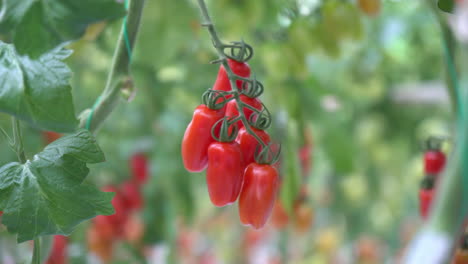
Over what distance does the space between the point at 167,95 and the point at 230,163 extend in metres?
1.02

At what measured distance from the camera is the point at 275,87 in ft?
3.90

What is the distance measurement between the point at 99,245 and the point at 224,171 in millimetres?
1139

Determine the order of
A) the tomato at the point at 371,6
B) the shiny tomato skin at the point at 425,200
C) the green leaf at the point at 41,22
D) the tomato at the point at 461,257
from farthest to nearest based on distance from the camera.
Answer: the tomato at the point at 371,6, the shiny tomato skin at the point at 425,200, the tomato at the point at 461,257, the green leaf at the point at 41,22

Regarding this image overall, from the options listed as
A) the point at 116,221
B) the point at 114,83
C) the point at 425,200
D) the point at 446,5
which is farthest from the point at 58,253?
the point at 446,5

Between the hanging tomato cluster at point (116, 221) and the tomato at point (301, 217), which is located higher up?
the tomato at point (301, 217)

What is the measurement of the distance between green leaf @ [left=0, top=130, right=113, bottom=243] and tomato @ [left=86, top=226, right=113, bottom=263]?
1.09 m

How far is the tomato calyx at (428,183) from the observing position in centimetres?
87

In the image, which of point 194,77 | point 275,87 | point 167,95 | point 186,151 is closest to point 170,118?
point 167,95

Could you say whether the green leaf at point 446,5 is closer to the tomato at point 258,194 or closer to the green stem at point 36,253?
the tomato at point 258,194

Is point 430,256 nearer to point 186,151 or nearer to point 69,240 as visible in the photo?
point 186,151

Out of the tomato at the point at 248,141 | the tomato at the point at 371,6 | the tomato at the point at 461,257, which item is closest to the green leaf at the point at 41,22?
the tomato at the point at 248,141

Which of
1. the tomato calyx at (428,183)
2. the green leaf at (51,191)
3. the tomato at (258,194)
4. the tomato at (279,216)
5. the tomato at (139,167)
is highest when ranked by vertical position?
the tomato calyx at (428,183)

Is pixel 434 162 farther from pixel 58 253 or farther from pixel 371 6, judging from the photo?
pixel 58 253

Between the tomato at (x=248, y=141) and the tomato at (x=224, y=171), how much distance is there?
0.02 metres
